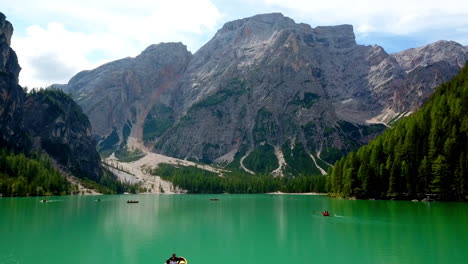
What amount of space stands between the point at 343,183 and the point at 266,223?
8846cm

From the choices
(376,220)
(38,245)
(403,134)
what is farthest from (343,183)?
(38,245)

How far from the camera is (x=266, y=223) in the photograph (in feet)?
249

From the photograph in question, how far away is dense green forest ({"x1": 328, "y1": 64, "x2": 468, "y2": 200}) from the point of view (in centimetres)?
11581

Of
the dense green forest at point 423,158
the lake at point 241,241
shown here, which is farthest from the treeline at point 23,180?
the dense green forest at point 423,158

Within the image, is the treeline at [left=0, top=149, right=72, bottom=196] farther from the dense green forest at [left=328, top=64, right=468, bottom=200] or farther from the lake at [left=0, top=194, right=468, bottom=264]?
the dense green forest at [left=328, top=64, right=468, bottom=200]

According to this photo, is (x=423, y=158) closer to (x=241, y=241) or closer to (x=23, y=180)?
(x=241, y=241)

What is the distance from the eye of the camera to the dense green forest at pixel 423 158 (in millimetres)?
115812

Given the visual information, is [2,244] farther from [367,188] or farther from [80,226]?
[367,188]

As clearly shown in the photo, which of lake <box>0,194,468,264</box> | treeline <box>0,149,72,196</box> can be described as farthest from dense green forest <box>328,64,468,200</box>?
treeline <box>0,149,72,196</box>

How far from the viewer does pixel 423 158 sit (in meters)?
125

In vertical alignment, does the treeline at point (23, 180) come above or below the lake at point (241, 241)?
above

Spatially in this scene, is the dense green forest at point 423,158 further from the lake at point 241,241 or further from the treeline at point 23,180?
the treeline at point 23,180

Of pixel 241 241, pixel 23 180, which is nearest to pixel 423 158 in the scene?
pixel 241 241

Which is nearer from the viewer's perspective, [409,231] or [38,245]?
[38,245]
